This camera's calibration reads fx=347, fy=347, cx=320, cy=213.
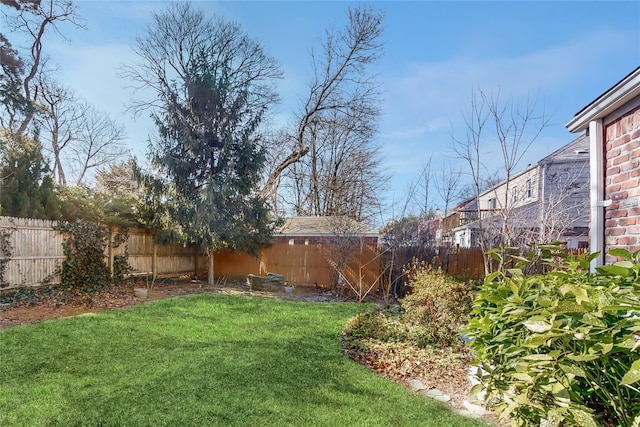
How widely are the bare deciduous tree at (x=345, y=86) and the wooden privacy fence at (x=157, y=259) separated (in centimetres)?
442

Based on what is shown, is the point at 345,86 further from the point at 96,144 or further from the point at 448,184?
the point at 96,144

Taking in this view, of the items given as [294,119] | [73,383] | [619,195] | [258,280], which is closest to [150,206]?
[258,280]

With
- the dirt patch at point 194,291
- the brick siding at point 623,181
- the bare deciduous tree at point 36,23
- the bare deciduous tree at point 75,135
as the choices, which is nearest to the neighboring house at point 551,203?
the brick siding at point 623,181

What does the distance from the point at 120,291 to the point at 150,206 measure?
316 centimetres

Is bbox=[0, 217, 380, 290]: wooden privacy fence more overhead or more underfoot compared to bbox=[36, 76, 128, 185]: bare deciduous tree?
more underfoot

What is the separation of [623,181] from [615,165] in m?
0.18

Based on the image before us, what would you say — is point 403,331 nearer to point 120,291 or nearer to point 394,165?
point 120,291

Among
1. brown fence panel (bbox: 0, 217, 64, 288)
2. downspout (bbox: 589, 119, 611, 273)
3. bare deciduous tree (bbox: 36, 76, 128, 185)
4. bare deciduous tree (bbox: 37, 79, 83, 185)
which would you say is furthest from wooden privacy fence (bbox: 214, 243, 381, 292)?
bare deciduous tree (bbox: 36, 76, 128, 185)

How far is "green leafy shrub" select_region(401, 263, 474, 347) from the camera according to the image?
A: 15.6 ft

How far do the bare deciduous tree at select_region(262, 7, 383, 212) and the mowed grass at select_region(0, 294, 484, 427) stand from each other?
37.8 feet

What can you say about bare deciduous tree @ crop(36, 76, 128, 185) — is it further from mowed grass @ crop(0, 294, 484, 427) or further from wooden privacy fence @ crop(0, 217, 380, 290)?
mowed grass @ crop(0, 294, 484, 427)

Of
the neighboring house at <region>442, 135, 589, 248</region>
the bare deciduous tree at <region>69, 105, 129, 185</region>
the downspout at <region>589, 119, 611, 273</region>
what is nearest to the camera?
the downspout at <region>589, 119, 611, 273</region>

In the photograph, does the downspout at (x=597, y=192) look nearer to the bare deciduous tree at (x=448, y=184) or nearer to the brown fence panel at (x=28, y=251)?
the bare deciduous tree at (x=448, y=184)

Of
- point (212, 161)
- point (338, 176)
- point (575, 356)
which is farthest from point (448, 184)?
point (575, 356)
